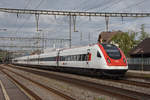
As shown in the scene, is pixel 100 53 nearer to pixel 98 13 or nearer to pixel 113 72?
pixel 113 72

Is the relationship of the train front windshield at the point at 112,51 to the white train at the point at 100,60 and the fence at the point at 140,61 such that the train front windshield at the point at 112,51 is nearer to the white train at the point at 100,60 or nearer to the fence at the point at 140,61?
the white train at the point at 100,60

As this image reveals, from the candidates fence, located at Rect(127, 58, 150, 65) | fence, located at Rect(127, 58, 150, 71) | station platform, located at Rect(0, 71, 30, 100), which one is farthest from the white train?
fence, located at Rect(127, 58, 150, 71)

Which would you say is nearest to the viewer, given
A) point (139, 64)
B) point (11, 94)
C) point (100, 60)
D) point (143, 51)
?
point (11, 94)

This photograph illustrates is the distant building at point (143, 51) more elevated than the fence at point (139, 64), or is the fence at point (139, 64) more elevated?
the distant building at point (143, 51)

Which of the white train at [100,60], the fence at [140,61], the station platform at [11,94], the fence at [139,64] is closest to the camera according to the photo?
the station platform at [11,94]

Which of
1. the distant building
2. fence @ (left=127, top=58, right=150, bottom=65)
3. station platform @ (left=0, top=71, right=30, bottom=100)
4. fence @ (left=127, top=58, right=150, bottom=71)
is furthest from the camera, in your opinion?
the distant building

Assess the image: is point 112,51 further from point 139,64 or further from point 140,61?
point 139,64

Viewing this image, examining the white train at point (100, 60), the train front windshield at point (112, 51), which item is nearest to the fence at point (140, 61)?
the white train at point (100, 60)

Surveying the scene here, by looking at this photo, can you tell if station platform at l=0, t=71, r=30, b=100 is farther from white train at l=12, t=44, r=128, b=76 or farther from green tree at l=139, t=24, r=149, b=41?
green tree at l=139, t=24, r=149, b=41

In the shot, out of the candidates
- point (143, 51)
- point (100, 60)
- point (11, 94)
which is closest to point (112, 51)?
point (100, 60)

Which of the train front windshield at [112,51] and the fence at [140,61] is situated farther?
the fence at [140,61]

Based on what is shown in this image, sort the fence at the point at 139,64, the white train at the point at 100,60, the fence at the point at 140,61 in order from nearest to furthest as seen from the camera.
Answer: the white train at the point at 100,60
the fence at the point at 140,61
the fence at the point at 139,64

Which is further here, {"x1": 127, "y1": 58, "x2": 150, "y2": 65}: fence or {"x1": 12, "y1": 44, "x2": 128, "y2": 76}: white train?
{"x1": 127, "y1": 58, "x2": 150, "y2": 65}: fence

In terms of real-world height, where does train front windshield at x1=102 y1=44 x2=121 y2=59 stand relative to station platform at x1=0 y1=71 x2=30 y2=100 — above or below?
above
